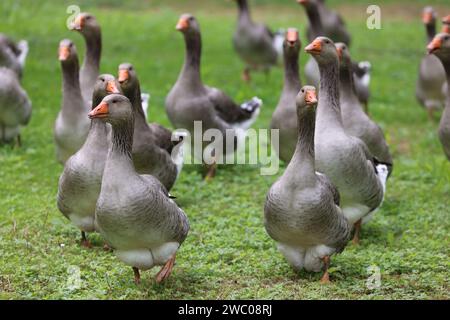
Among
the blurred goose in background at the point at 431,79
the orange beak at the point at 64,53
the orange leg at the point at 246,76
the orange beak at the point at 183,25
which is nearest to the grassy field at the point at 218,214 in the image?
the orange leg at the point at 246,76

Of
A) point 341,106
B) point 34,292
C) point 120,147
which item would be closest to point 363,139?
point 341,106

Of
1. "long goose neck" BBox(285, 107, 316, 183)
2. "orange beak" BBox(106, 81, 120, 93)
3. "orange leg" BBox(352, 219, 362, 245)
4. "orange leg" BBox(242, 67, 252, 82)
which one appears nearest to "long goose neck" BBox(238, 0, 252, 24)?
"orange leg" BBox(242, 67, 252, 82)

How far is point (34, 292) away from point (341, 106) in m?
4.11

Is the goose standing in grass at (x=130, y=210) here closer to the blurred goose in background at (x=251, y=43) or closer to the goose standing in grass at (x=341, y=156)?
the goose standing in grass at (x=341, y=156)

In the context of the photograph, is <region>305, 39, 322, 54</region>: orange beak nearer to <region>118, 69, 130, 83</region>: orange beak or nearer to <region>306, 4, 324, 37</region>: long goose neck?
<region>118, 69, 130, 83</region>: orange beak

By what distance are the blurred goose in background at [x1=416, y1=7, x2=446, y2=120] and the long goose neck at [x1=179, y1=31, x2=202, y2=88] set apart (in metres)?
4.61

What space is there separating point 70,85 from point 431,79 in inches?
259

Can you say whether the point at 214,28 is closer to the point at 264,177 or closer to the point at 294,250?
the point at 264,177

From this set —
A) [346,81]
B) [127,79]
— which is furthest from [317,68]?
[127,79]

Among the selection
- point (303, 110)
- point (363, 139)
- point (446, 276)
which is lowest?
point (446, 276)

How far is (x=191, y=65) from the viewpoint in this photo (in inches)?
426

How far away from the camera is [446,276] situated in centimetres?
726

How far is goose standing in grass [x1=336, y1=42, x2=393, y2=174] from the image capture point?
921 centimetres

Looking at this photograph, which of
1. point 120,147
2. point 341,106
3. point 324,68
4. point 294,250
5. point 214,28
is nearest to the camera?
point 120,147
